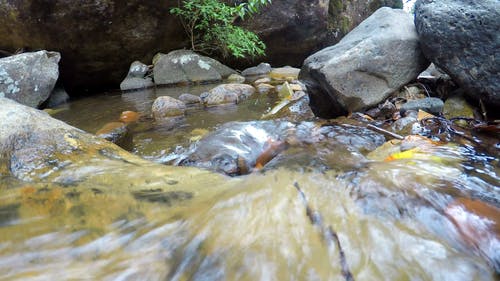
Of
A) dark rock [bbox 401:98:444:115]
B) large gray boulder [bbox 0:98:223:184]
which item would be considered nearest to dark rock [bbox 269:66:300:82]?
dark rock [bbox 401:98:444:115]

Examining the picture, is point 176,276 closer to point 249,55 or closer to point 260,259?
point 260,259

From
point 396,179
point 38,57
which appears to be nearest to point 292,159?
point 396,179

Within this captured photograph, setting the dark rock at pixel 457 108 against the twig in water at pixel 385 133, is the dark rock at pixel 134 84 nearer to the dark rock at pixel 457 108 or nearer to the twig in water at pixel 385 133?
the twig in water at pixel 385 133

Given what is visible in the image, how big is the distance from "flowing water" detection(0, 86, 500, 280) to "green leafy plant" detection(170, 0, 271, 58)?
636 cm

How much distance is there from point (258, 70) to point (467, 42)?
6171 mm

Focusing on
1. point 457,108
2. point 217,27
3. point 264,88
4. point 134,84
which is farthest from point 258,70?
point 457,108

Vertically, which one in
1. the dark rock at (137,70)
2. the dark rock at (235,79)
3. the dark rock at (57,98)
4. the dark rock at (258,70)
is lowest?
the dark rock at (258,70)

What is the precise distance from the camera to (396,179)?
5.91ft

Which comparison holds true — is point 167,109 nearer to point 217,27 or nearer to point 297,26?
point 217,27

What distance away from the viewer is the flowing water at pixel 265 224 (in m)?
1.21

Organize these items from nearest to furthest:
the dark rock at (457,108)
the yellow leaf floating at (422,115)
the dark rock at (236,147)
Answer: the dark rock at (236,147)
the yellow leaf floating at (422,115)
the dark rock at (457,108)

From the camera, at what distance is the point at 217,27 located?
27.6 ft

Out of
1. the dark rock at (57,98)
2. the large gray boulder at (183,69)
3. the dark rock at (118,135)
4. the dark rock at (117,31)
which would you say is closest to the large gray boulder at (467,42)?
the dark rock at (118,135)

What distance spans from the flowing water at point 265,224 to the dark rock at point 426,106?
1.41 meters
